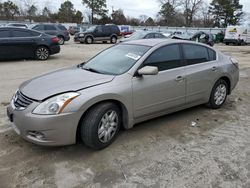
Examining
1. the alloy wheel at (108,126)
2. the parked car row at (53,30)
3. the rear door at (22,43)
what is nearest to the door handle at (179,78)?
the alloy wheel at (108,126)

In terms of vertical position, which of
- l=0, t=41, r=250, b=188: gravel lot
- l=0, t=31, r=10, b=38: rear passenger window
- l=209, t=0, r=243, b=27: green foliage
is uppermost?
l=209, t=0, r=243, b=27: green foliage

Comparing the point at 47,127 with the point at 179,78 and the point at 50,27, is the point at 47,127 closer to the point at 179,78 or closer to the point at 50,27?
the point at 179,78

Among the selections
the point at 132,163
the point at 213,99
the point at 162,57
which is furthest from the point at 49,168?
the point at 213,99

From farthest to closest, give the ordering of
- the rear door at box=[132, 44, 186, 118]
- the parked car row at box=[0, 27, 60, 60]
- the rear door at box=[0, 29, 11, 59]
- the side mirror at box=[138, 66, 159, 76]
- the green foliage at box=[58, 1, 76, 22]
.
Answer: the green foliage at box=[58, 1, 76, 22]
the parked car row at box=[0, 27, 60, 60]
the rear door at box=[0, 29, 11, 59]
the rear door at box=[132, 44, 186, 118]
the side mirror at box=[138, 66, 159, 76]

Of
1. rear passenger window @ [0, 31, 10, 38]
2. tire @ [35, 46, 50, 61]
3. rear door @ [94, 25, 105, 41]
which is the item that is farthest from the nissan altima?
rear door @ [94, 25, 105, 41]

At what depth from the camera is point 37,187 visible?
281 centimetres

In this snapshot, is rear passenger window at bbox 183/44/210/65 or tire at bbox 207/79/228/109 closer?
rear passenger window at bbox 183/44/210/65

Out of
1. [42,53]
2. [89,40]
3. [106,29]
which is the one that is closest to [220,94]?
[42,53]

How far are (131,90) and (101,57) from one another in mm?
1164

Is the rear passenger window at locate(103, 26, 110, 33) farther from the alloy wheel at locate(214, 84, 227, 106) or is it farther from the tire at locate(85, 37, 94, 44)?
the alloy wheel at locate(214, 84, 227, 106)

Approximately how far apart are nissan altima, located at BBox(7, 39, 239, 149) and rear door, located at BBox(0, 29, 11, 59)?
763cm

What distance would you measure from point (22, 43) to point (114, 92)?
354 inches

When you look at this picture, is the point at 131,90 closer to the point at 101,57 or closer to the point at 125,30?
the point at 101,57

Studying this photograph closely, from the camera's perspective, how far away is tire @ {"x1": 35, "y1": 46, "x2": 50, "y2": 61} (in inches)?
463
